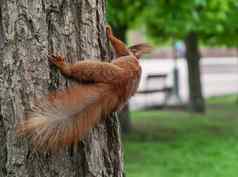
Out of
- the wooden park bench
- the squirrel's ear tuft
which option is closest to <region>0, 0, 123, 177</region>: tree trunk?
the squirrel's ear tuft

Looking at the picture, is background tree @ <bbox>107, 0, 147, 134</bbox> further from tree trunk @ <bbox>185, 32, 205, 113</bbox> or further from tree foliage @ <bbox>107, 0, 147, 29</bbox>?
tree trunk @ <bbox>185, 32, 205, 113</bbox>

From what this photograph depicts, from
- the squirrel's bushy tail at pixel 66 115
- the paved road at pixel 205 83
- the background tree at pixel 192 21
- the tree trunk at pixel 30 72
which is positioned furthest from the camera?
the paved road at pixel 205 83

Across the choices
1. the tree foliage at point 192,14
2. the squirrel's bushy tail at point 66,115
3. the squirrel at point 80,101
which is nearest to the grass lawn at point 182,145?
the tree foliage at point 192,14

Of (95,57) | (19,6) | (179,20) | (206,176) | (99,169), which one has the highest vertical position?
(179,20)

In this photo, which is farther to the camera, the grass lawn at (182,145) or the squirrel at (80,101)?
the grass lawn at (182,145)

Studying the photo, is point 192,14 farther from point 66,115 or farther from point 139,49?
point 66,115

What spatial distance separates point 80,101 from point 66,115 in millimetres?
100

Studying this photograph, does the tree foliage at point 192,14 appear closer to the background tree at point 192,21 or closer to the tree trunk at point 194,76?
the background tree at point 192,21

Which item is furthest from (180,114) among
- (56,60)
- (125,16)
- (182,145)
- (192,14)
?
(56,60)

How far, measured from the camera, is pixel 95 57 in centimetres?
284

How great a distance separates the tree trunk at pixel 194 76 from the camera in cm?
1923

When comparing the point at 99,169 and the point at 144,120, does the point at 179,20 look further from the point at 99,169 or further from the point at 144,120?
the point at 99,169

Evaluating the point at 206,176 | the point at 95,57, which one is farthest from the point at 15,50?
the point at 206,176

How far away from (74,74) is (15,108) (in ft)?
0.89
